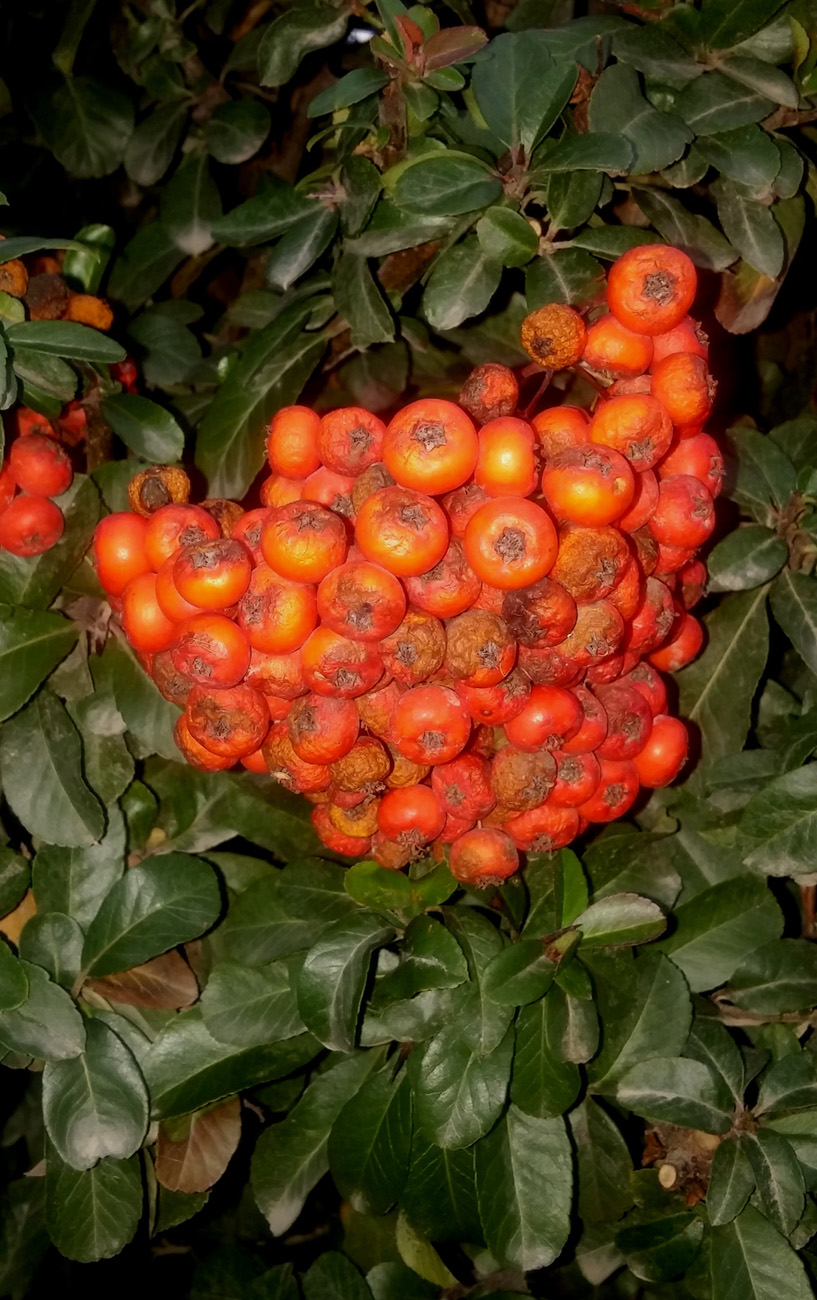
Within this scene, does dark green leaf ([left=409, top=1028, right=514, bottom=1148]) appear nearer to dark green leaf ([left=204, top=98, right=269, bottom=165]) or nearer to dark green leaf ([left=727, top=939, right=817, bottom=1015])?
dark green leaf ([left=727, top=939, right=817, bottom=1015])

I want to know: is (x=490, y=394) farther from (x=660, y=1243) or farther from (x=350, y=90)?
(x=660, y=1243)

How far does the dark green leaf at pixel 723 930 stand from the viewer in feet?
4.44

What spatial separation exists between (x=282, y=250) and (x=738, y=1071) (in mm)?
1249

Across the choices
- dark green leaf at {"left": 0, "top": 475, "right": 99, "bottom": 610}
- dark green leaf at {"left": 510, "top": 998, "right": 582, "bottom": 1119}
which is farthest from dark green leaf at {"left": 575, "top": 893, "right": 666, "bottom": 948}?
dark green leaf at {"left": 0, "top": 475, "right": 99, "bottom": 610}

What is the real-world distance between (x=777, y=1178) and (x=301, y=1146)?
63cm

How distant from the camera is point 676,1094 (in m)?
1.29

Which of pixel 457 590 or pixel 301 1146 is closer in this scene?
pixel 457 590

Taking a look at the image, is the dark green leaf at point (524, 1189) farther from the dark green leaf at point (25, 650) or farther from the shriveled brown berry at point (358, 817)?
the dark green leaf at point (25, 650)

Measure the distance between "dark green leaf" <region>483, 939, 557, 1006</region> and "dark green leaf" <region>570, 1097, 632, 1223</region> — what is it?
11.7 inches

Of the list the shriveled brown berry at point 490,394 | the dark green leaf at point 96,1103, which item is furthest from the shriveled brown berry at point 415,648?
the dark green leaf at point 96,1103

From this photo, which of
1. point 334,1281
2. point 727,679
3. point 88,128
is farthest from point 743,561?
point 88,128

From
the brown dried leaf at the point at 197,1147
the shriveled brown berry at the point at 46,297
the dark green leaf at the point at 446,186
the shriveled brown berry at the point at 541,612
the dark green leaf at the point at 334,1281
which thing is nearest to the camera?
the shriveled brown berry at the point at 541,612

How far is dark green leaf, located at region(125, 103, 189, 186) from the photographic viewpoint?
1.80m

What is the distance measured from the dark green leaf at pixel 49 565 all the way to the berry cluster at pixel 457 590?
0.17 meters
